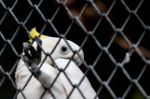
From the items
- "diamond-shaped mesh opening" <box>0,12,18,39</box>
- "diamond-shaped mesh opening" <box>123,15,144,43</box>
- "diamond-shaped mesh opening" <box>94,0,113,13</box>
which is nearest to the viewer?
"diamond-shaped mesh opening" <box>94,0,113,13</box>

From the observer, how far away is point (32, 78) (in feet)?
6.23

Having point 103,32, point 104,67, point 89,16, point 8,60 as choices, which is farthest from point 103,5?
point 8,60

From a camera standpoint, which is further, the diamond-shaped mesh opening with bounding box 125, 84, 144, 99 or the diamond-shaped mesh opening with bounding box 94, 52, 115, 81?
the diamond-shaped mesh opening with bounding box 94, 52, 115, 81

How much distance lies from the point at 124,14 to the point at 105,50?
1.05 meters

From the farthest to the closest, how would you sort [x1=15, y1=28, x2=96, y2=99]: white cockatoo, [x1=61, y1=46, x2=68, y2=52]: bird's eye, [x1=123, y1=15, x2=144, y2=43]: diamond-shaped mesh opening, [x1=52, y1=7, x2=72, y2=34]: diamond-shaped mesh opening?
1. [x1=52, y1=7, x2=72, y2=34]: diamond-shaped mesh opening
2. [x1=123, y1=15, x2=144, y2=43]: diamond-shaped mesh opening
3. [x1=61, y1=46, x2=68, y2=52]: bird's eye
4. [x1=15, y1=28, x2=96, y2=99]: white cockatoo

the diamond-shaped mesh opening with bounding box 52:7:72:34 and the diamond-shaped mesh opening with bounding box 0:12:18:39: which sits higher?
the diamond-shaped mesh opening with bounding box 0:12:18:39

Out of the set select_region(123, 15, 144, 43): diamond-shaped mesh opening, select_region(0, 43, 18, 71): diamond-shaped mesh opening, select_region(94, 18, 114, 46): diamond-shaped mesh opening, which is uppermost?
select_region(0, 43, 18, 71): diamond-shaped mesh opening

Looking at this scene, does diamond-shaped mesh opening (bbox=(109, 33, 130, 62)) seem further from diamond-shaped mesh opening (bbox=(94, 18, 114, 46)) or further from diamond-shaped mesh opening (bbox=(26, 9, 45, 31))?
diamond-shaped mesh opening (bbox=(26, 9, 45, 31))

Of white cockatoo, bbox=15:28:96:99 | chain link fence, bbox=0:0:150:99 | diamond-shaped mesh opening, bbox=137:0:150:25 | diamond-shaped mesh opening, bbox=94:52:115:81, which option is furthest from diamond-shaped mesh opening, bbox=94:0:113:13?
white cockatoo, bbox=15:28:96:99

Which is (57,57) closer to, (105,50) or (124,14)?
(105,50)

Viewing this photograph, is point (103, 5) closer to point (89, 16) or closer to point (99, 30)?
point (89, 16)

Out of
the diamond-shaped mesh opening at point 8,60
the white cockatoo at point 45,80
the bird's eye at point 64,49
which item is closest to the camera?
the white cockatoo at point 45,80

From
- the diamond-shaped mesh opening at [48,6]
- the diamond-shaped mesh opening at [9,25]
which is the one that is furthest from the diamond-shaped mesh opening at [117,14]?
the diamond-shaped mesh opening at [9,25]

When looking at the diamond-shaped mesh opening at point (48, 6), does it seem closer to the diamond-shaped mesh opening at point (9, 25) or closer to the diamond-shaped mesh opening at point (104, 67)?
the diamond-shaped mesh opening at point (9, 25)
